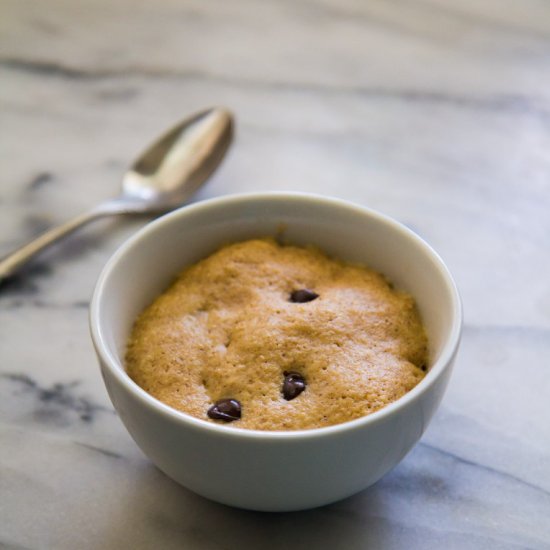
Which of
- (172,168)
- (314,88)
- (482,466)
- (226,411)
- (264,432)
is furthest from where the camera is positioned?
(314,88)

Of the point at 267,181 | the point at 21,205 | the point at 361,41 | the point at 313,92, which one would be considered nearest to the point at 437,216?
the point at 267,181

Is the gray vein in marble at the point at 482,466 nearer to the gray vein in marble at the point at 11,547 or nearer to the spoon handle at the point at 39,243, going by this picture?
the gray vein in marble at the point at 11,547

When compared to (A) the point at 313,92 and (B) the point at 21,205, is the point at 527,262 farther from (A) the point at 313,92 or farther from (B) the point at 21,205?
(B) the point at 21,205

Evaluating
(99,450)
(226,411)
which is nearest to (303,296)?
(226,411)

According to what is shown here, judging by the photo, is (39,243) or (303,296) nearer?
(303,296)

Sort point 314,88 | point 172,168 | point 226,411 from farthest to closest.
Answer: point 314,88
point 172,168
point 226,411

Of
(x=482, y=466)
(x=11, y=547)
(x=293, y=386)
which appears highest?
(x=293, y=386)

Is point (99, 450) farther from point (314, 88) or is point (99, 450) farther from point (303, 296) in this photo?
point (314, 88)

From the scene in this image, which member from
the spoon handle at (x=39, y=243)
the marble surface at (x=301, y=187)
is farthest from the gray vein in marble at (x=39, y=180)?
the spoon handle at (x=39, y=243)
